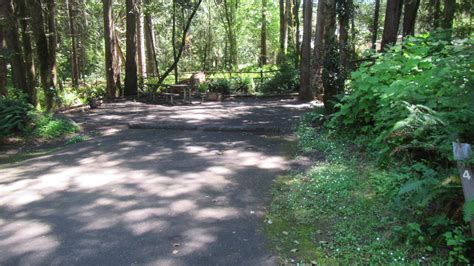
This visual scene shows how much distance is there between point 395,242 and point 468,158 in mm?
1059

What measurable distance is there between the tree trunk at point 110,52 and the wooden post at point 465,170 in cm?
1671

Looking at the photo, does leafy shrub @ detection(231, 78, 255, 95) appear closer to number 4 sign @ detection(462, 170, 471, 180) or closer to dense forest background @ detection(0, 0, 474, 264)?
dense forest background @ detection(0, 0, 474, 264)

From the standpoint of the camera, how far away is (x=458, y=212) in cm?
365

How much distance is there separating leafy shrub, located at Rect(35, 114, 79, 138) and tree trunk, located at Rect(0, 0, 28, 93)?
2.85 meters

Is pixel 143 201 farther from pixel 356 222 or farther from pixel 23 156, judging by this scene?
pixel 23 156

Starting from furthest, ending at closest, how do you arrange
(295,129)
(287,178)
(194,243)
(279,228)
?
(295,129), (287,178), (279,228), (194,243)

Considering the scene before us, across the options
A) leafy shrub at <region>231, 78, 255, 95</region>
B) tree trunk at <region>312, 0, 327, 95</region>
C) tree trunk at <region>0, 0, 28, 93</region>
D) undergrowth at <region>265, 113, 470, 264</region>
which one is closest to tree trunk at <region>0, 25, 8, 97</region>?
tree trunk at <region>0, 0, 28, 93</region>

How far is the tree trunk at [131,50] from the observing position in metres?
18.4

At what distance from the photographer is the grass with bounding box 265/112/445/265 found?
386cm

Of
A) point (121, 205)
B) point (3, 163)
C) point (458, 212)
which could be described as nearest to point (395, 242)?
point (458, 212)

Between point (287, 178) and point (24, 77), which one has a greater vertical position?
point (24, 77)

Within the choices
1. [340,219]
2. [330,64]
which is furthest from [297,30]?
[340,219]

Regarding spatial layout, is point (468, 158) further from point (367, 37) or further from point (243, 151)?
point (367, 37)

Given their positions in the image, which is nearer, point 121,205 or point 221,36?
point 121,205
